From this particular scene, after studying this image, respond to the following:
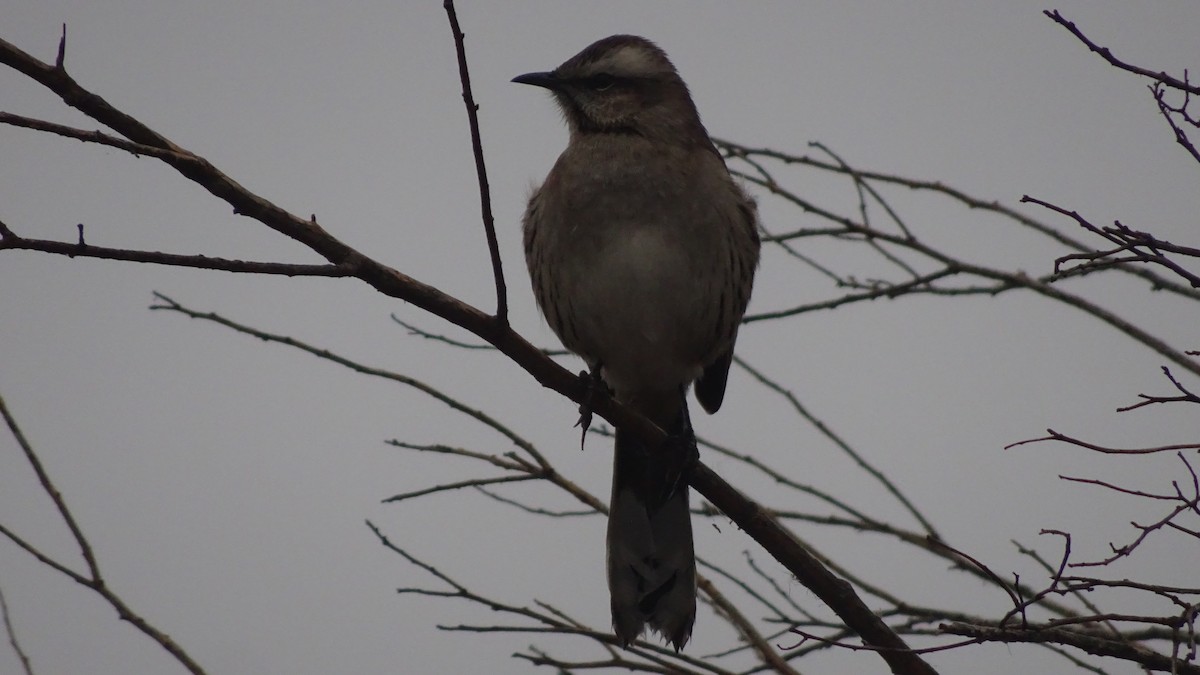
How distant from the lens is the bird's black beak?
5.09 m

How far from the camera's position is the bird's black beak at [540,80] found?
16.7 ft

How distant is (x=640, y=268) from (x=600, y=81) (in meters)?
1.00

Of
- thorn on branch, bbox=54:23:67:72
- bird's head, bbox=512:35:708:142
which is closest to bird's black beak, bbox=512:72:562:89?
bird's head, bbox=512:35:708:142

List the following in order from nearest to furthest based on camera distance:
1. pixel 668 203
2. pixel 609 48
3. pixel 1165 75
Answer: pixel 1165 75 → pixel 668 203 → pixel 609 48

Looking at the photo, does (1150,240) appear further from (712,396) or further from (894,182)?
(712,396)

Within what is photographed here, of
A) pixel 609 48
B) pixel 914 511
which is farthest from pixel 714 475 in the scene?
pixel 609 48

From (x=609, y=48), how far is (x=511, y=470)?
7.30 feet

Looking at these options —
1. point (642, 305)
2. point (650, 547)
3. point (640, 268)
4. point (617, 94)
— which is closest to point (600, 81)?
point (617, 94)

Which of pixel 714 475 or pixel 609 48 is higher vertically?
pixel 609 48

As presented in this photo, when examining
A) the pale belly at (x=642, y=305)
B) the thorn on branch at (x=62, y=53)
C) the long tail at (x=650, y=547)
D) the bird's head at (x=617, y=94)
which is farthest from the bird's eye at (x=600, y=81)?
the thorn on branch at (x=62, y=53)

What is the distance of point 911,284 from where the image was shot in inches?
149

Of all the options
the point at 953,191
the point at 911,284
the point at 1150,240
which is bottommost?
the point at 1150,240

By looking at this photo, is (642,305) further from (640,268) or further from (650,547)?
(650,547)

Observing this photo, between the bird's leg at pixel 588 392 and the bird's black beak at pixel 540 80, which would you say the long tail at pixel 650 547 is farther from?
the bird's black beak at pixel 540 80
